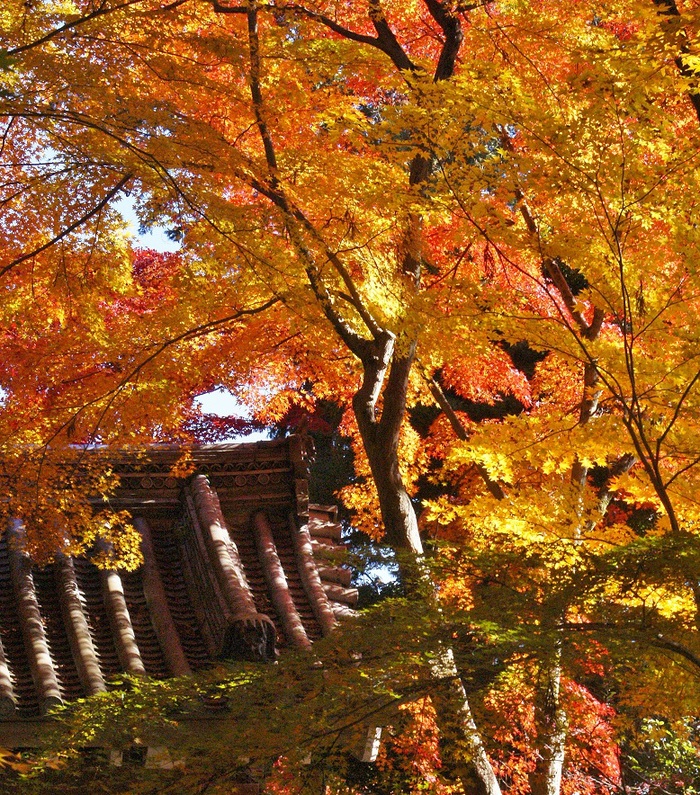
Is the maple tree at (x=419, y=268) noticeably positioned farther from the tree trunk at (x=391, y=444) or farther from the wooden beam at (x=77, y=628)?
the wooden beam at (x=77, y=628)

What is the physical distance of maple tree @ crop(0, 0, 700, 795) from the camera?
4.29 m

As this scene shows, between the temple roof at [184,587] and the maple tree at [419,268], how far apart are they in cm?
49

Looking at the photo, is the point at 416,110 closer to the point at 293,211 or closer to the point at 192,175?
the point at 293,211

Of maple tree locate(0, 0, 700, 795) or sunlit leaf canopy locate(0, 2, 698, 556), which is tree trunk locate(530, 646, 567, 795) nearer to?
maple tree locate(0, 0, 700, 795)

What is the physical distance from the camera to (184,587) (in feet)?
25.5

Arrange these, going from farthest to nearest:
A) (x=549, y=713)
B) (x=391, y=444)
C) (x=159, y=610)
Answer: (x=159, y=610) < (x=391, y=444) < (x=549, y=713)

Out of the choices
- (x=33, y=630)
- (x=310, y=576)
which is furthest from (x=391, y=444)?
(x=33, y=630)

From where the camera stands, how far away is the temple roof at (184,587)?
6.71 m

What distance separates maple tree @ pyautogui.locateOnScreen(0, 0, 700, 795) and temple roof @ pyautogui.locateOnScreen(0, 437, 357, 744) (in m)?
0.49

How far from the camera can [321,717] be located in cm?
385

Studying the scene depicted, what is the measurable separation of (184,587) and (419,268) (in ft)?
11.2

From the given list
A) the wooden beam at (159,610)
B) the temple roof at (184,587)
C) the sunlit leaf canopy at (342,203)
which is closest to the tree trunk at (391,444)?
the sunlit leaf canopy at (342,203)

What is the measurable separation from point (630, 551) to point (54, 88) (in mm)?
4250

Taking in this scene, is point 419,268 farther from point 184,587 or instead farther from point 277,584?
point 184,587
